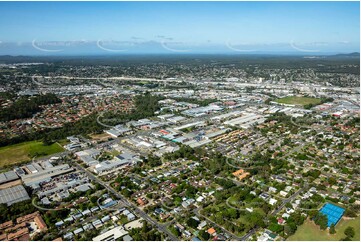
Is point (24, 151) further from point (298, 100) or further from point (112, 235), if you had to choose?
point (298, 100)

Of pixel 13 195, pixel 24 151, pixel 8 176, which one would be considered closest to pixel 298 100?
pixel 24 151

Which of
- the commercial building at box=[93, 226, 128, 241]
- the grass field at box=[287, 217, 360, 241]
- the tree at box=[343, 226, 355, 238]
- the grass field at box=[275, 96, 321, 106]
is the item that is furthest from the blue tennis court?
the grass field at box=[275, 96, 321, 106]

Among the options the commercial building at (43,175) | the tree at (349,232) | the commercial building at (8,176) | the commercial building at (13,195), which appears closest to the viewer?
the tree at (349,232)

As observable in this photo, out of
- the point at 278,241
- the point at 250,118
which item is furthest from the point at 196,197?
the point at 250,118

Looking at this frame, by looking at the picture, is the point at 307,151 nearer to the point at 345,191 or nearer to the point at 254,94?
the point at 345,191

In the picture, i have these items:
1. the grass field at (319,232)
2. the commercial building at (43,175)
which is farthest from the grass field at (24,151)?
the grass field at (319,232)

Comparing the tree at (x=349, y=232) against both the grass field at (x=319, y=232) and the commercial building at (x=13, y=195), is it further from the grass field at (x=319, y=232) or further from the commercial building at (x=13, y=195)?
the commercial building at (x=13, y=195)
